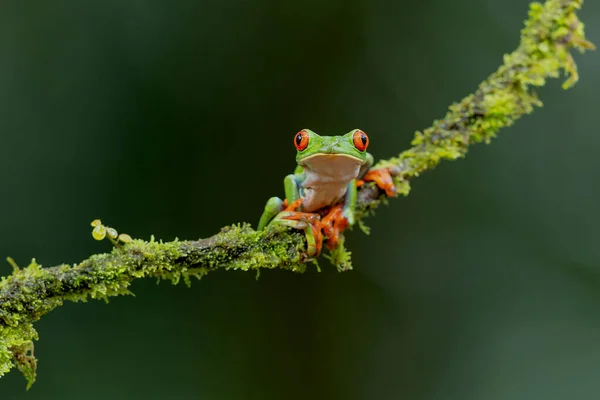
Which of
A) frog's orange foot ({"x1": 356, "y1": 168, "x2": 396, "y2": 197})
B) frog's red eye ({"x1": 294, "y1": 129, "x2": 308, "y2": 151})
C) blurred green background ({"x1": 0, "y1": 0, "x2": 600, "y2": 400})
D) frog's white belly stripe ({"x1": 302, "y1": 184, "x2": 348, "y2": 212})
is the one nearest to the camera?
frog's red eye ({"x1": 294, "y1": 129, "x2": 308, "y2": 151})

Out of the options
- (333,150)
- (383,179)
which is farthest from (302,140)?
(383,179)

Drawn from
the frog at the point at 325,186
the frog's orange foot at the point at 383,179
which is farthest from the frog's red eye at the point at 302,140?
the frog's orange foot at the point at 383,179

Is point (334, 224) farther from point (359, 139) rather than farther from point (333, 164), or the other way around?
point (359, 139)

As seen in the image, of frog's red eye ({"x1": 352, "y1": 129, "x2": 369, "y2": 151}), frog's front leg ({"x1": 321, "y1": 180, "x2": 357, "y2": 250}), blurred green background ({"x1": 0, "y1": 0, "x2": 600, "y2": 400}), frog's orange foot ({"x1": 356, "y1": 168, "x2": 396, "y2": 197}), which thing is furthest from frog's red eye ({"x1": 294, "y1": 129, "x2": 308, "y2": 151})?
blurred green background ({"x1": 0, "y1": 0, "x2": 600, "y2": 400})

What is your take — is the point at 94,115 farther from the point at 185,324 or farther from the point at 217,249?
the point at 217,249

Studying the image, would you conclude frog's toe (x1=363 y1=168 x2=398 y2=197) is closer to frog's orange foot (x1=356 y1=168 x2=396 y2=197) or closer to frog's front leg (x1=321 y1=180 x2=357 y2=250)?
frog's orange foot (x1=356 y1=168 x2=396 y2=197)

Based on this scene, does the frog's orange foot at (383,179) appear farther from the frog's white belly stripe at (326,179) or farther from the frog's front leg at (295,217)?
the frog's front leg at (295,217)

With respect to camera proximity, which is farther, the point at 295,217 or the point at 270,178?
the point at 270,178
